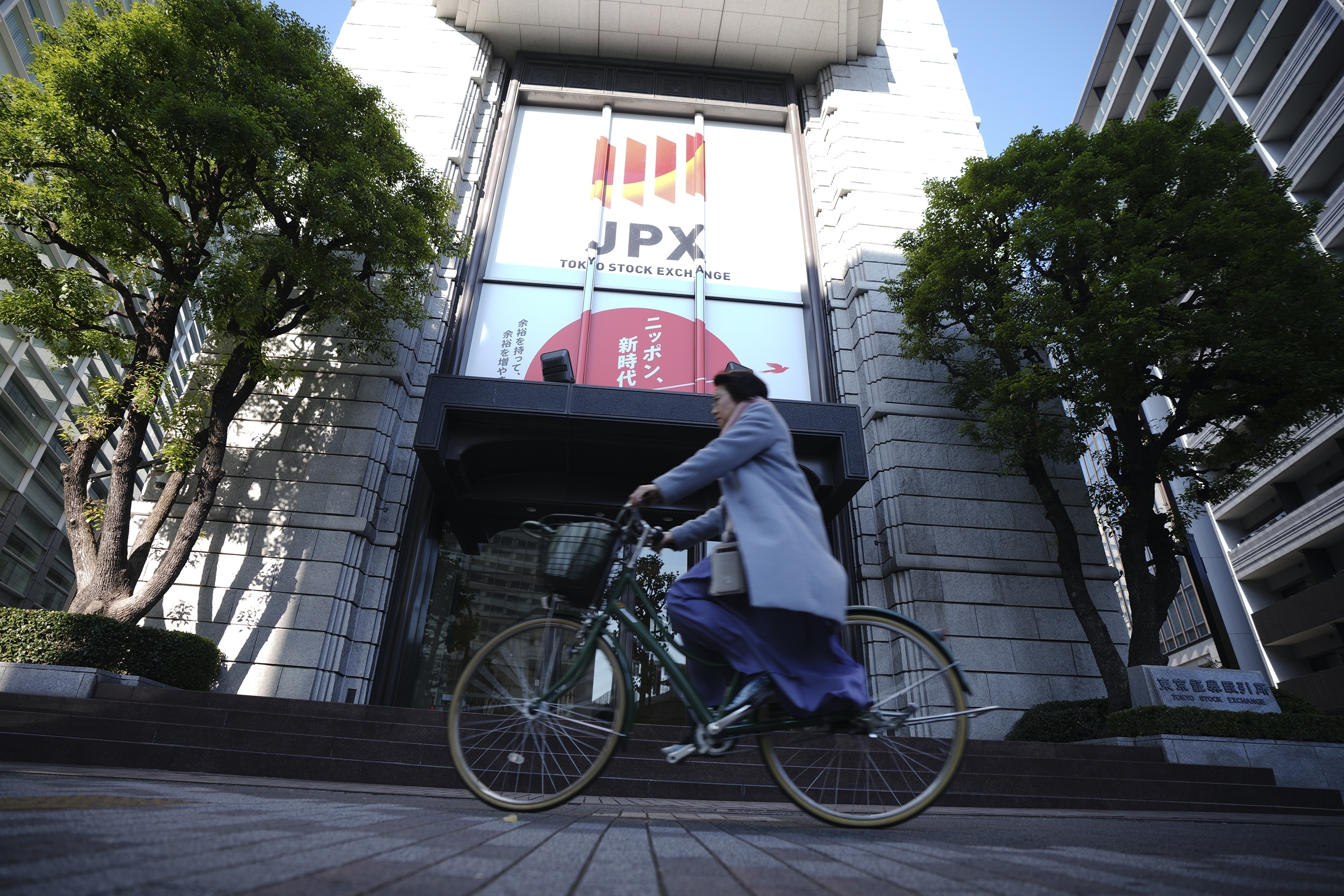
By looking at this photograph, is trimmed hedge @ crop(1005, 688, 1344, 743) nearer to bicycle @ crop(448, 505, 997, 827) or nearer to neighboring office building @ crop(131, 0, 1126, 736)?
neighboring office building @ crop(131, 0, 1126, 736)

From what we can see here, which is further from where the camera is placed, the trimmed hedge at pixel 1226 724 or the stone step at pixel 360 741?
the trimmed hedge at pixel 1226 724

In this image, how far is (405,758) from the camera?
17.3ft

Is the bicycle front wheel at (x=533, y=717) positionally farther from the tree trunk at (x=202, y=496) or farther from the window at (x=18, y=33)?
the window at (x=18, y=33)

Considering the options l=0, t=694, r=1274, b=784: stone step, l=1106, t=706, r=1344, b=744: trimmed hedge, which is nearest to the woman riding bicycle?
l=0, t=694, r=1274, b=784: stone step

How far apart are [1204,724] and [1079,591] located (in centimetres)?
189

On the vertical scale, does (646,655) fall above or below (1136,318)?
below

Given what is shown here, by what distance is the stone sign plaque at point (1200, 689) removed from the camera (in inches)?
274

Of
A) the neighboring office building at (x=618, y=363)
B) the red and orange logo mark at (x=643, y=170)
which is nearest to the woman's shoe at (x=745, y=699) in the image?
the neighboring office building at (x=618, y=363)

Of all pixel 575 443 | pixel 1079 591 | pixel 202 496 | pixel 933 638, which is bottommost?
pixel 933 638

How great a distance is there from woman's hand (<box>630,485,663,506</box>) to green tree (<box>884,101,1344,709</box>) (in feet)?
23.5

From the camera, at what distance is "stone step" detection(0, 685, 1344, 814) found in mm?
5055

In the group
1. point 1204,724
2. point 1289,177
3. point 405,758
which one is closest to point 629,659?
point 405,758

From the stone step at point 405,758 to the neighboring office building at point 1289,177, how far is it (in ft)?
45.2

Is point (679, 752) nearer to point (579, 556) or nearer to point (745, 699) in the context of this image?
point (745, 699)
